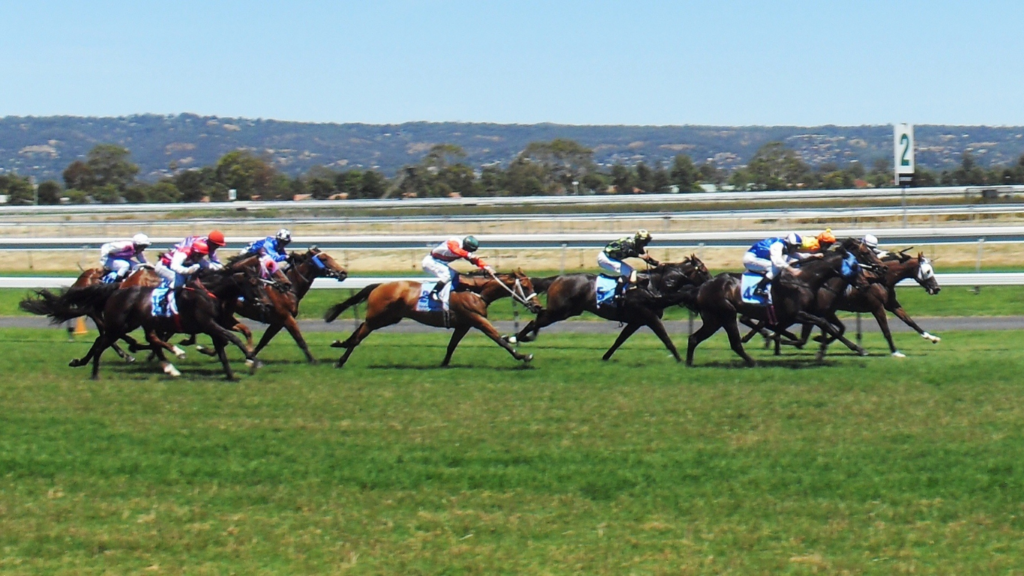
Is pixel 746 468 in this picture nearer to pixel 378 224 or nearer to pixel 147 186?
pixel 378 224

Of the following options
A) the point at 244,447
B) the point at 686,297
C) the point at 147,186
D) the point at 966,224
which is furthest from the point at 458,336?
the point at 147,186

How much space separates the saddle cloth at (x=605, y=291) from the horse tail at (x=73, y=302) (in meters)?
A: 5.50

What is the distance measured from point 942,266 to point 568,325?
30.8ft

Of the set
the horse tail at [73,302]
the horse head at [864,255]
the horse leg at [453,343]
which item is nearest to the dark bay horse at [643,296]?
the horse leg at [453,343]

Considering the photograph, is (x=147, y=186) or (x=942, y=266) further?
(x=147, y=186)

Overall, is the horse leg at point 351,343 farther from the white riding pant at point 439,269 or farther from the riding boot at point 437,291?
the white riding pant at point 439,269

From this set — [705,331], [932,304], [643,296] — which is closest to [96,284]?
[643,296]

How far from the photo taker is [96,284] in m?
14.0

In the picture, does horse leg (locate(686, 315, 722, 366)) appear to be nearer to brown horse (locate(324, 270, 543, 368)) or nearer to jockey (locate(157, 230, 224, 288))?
brown horse (locate(324, 270, 543, 368))

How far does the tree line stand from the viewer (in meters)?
72.7

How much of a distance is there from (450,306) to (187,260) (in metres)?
2.96

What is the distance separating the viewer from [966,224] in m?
34.0

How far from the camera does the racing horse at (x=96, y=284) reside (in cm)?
1426

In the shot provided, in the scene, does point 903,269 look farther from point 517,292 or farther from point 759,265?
point 517,292
